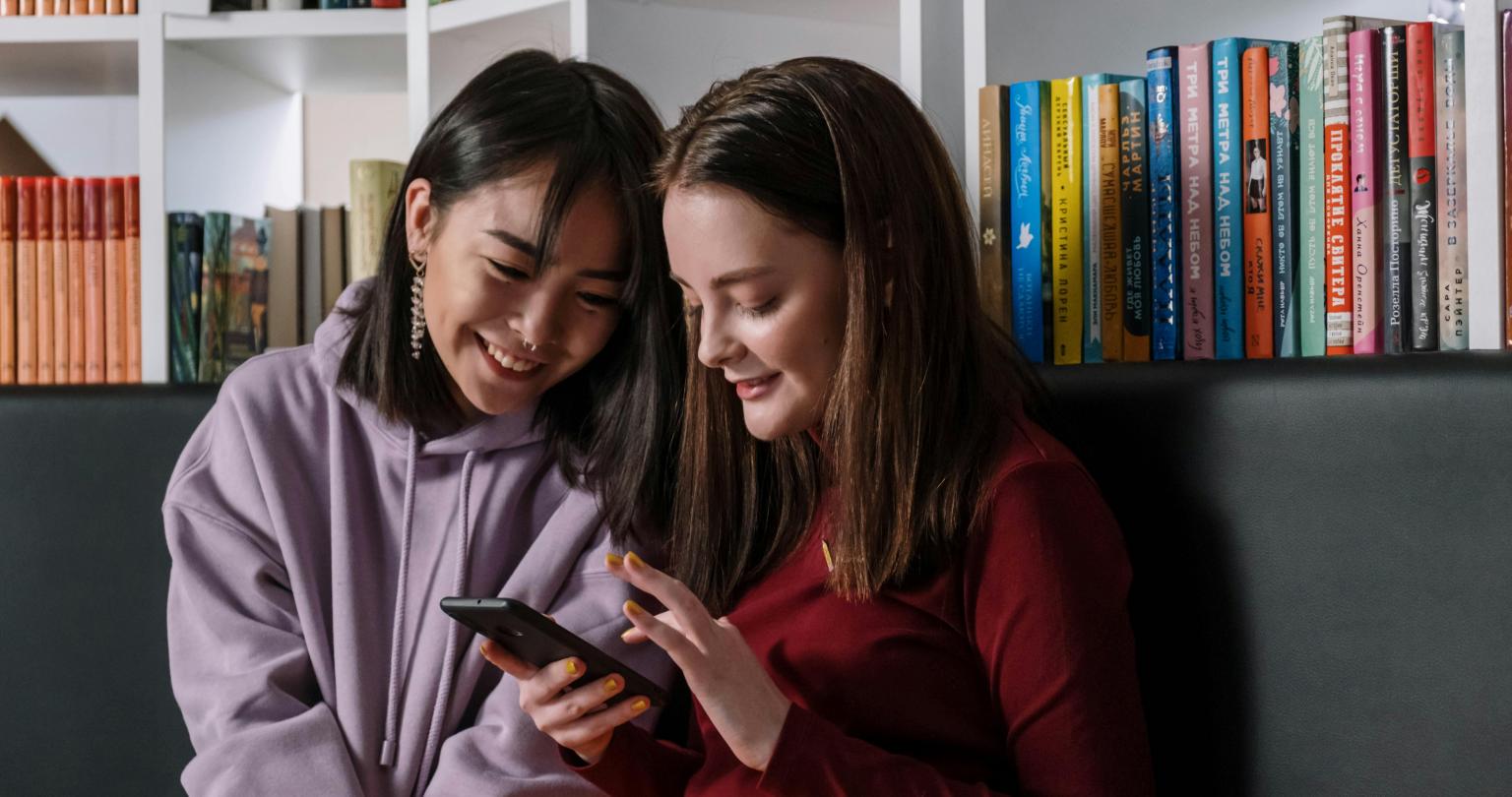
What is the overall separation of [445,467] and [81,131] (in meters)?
1.21

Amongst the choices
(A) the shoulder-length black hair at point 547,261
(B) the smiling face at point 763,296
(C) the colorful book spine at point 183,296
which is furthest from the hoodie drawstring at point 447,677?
(C) the colorful book spine at point 183,296

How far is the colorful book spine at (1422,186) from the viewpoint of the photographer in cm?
105

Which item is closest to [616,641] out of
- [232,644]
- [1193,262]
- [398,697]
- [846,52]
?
[398,697]

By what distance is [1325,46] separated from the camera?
1096 millimetres

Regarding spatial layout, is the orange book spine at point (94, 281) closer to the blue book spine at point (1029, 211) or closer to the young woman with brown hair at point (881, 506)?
the young woman with brown hair at point (881, 506)

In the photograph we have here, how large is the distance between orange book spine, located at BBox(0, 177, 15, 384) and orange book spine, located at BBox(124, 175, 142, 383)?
155mm

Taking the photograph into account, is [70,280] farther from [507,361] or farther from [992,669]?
[992,669]

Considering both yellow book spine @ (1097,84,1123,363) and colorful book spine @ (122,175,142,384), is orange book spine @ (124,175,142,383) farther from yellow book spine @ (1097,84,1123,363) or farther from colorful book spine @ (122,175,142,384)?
yellow book spine @ (1097,84,1123,363)

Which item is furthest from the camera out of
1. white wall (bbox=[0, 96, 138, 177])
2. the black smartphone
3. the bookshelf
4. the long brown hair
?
white wall (bbox=[0, 96, 138, 177])

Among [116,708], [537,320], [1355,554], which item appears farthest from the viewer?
[116,708]

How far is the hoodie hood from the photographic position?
134cm

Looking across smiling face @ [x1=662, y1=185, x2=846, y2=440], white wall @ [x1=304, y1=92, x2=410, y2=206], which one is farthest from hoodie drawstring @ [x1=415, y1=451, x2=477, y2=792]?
white wall @ [x1=304, y1=92, x2=410, y2=206]

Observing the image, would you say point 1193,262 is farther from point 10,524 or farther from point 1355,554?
point 10,524

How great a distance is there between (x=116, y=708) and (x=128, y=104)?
1020 millimetres
